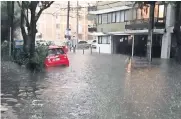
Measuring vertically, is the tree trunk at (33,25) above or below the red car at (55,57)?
above

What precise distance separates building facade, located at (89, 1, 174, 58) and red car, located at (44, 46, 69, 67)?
48.4 feet

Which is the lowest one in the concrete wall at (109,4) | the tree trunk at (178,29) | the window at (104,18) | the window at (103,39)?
the window at (103,39)

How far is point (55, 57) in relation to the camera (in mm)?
24578

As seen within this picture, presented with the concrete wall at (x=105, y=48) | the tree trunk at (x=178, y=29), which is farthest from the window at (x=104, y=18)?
the tree trunk at (x=178, y=29)

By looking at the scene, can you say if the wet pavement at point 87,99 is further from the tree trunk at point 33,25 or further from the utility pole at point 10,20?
the utility pole at point 10,20

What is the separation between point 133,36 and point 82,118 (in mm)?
38804

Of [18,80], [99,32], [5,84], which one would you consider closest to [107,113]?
[5,84]

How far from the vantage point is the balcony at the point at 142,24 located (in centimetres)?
4000

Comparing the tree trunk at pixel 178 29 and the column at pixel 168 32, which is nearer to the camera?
the tree trunk at pixel 178 29

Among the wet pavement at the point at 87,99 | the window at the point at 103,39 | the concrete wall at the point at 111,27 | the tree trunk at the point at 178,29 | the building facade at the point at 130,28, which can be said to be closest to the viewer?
the wet pavement at the point at 87,99

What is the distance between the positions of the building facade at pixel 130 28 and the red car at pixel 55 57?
14755mm

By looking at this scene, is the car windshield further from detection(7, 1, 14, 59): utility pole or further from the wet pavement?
the wet pavement

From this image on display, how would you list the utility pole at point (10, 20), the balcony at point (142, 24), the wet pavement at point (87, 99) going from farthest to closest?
the balcony at point (142, 24) < the utility pole at point (10, 20) < the wet pavement at point (87, 99)

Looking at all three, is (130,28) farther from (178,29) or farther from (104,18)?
(178,29)
